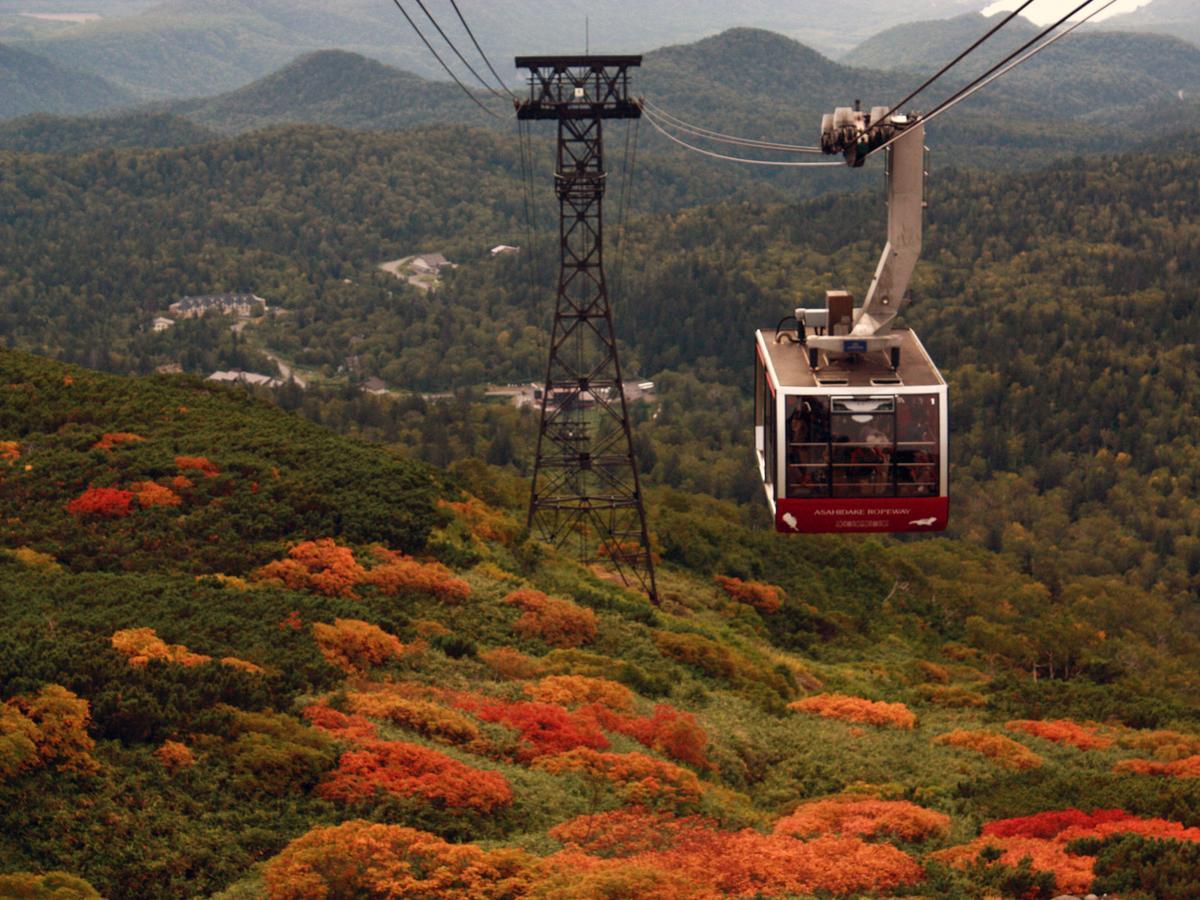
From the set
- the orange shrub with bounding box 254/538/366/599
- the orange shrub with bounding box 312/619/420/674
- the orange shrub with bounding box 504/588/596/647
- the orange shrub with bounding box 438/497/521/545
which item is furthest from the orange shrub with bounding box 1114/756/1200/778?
the orange shrub with bounding box 438/497/521/545

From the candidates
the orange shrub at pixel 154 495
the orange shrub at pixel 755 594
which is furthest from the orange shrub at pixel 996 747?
the orange shrub at pixel 154 495

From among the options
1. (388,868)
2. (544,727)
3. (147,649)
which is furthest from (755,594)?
(388,868)

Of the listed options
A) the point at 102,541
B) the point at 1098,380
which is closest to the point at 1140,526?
the point at 1098,380

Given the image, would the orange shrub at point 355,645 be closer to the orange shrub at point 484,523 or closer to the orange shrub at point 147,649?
the orange shrub at point 147,649

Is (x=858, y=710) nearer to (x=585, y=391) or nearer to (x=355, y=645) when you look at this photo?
(x=355, y=645)

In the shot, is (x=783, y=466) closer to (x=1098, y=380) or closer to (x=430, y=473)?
(x=430, y=473)
